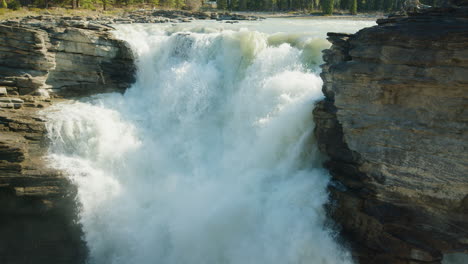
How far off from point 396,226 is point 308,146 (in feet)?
11.9

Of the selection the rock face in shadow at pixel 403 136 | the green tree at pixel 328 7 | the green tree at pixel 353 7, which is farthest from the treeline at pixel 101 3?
the rock face in shadow at pixel 403 136

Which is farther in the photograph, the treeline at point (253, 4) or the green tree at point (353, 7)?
the green tree at point (353, 7)

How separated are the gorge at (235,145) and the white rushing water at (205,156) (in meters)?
0.06

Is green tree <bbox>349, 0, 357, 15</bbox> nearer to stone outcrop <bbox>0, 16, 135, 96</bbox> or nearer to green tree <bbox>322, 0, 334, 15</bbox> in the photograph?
green tree <bbox>322, 0, 334, 15</bbox>

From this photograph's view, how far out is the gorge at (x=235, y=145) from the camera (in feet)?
28.7

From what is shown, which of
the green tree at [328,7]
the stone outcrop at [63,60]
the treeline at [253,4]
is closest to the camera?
the stone outcrop at [63,60]

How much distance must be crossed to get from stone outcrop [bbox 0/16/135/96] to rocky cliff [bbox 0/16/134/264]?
4cm

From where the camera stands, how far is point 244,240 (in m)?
10.6

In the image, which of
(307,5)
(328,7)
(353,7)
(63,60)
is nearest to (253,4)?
(307,5)

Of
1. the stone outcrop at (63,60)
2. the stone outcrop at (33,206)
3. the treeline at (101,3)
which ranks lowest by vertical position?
the stone outcrop at (33,206)

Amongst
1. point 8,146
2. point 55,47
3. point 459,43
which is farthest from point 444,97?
point 55,47

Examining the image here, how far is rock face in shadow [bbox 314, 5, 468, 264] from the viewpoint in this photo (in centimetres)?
811

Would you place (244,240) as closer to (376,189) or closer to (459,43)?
(376,189)

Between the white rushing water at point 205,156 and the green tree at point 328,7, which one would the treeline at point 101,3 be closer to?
the green tree at point 328,7
